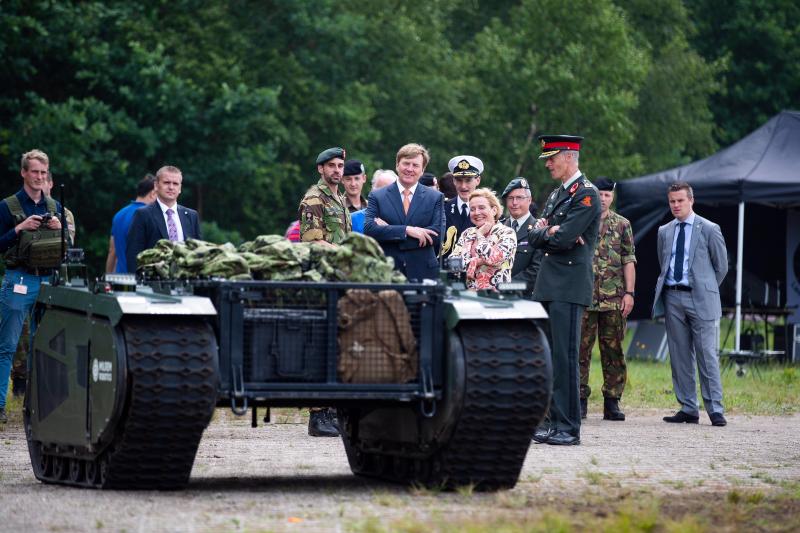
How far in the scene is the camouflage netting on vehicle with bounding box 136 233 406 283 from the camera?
927cm

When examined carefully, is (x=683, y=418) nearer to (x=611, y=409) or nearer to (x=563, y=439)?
(x=611, y=409)

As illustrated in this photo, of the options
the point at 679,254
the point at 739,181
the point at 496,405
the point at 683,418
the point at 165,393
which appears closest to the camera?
the point at 165,393

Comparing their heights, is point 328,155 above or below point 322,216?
above

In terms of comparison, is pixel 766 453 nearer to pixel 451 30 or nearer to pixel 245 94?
pixel 245 94

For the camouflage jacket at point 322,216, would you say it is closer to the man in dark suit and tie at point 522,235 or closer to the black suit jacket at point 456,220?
the man in dark suit and tie at point 522,235

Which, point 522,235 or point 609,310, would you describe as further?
point 609,310

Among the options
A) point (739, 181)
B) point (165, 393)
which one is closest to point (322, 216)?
point (165, 393)

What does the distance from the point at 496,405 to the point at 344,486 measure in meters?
1.19

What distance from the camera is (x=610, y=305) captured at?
15.5m

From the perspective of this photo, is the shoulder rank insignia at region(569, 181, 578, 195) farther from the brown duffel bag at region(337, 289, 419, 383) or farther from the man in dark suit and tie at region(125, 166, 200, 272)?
the brown duffel bag at region(337, 289, 419, 383)

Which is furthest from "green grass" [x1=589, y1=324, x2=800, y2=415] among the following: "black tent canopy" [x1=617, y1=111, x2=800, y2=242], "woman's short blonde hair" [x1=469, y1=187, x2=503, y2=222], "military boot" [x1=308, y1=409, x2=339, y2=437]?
"military boot" [x1=308, y1=409, x2=339, y2=437]

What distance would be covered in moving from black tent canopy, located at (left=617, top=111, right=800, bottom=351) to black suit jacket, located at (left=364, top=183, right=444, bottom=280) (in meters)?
8.88

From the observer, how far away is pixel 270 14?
4084 centimetres

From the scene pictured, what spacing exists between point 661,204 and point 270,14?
1906 centimetres
